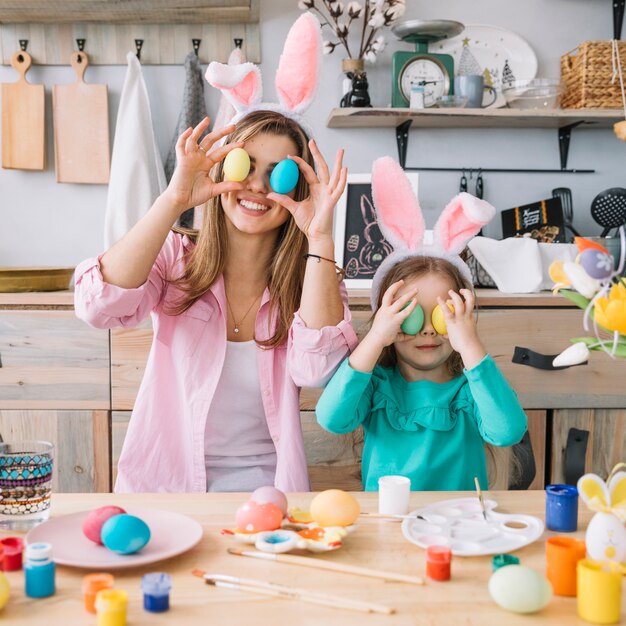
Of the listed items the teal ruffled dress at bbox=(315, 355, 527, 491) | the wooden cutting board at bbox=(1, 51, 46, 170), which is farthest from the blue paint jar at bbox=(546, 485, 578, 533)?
the wooden cutting board at bbox=(1, 51, 46, 170)

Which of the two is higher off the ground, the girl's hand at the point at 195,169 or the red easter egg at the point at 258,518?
the girl's hand at the point at 195,169

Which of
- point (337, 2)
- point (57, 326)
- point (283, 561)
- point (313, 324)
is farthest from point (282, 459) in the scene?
point (337, 2)

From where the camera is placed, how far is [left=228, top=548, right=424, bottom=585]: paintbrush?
0.82m

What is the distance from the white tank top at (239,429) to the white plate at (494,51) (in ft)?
5.10

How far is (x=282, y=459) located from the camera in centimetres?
150

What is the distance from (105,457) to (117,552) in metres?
1.42

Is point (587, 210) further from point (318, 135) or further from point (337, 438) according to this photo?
point (337, 438)

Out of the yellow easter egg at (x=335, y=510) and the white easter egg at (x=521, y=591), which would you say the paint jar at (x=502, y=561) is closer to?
the white easter egg at (x=521, y=591)

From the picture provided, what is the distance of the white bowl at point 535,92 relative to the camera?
2490mm

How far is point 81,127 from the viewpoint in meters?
2.62

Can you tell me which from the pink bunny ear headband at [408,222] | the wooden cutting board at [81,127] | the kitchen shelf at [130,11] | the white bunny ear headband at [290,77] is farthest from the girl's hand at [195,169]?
the wooden cutting board at [81,127]

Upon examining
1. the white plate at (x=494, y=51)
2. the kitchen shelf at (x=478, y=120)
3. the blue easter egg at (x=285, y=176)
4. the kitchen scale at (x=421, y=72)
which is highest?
→ the white plate at (x=494, y=51)

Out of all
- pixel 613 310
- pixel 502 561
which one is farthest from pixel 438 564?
pixel 613 310

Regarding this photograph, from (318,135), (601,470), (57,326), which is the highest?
(318,135)
